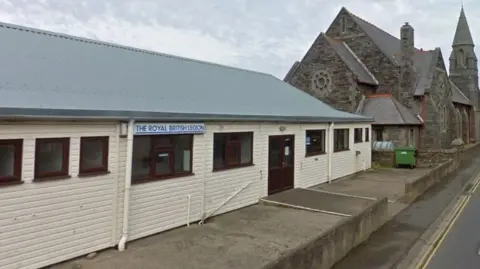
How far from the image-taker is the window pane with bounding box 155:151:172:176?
998cm

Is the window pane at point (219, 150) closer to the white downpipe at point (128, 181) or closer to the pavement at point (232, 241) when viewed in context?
the pavement at point (232, 241)

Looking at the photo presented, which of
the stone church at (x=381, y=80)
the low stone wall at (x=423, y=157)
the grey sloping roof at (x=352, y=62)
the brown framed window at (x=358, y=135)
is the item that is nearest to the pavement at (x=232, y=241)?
the brown framed window at (x=358, y=135)

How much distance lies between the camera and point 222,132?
477 inches

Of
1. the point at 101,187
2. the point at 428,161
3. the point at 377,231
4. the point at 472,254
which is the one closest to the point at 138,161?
the point at 101,187

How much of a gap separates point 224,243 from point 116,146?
3.42 m

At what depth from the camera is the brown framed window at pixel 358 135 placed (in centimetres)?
2297

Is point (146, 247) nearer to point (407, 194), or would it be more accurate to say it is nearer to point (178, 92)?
point (178, 92)

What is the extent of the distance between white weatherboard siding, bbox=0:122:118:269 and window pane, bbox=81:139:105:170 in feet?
0.64

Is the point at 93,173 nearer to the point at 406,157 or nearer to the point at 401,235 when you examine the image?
the point at 401,235

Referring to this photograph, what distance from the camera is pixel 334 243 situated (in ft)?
27.3

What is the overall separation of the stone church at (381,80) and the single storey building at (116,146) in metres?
20.0

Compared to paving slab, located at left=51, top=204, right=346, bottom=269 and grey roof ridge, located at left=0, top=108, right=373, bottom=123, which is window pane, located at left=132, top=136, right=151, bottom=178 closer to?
grey roof ridge, located at left=0, top=108, right=373, bottom=123

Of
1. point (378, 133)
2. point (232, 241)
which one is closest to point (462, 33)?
point (378, 133)

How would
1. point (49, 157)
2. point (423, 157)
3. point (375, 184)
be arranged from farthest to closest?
point (423, 157) → point (375, 184) → point (49, 157)
